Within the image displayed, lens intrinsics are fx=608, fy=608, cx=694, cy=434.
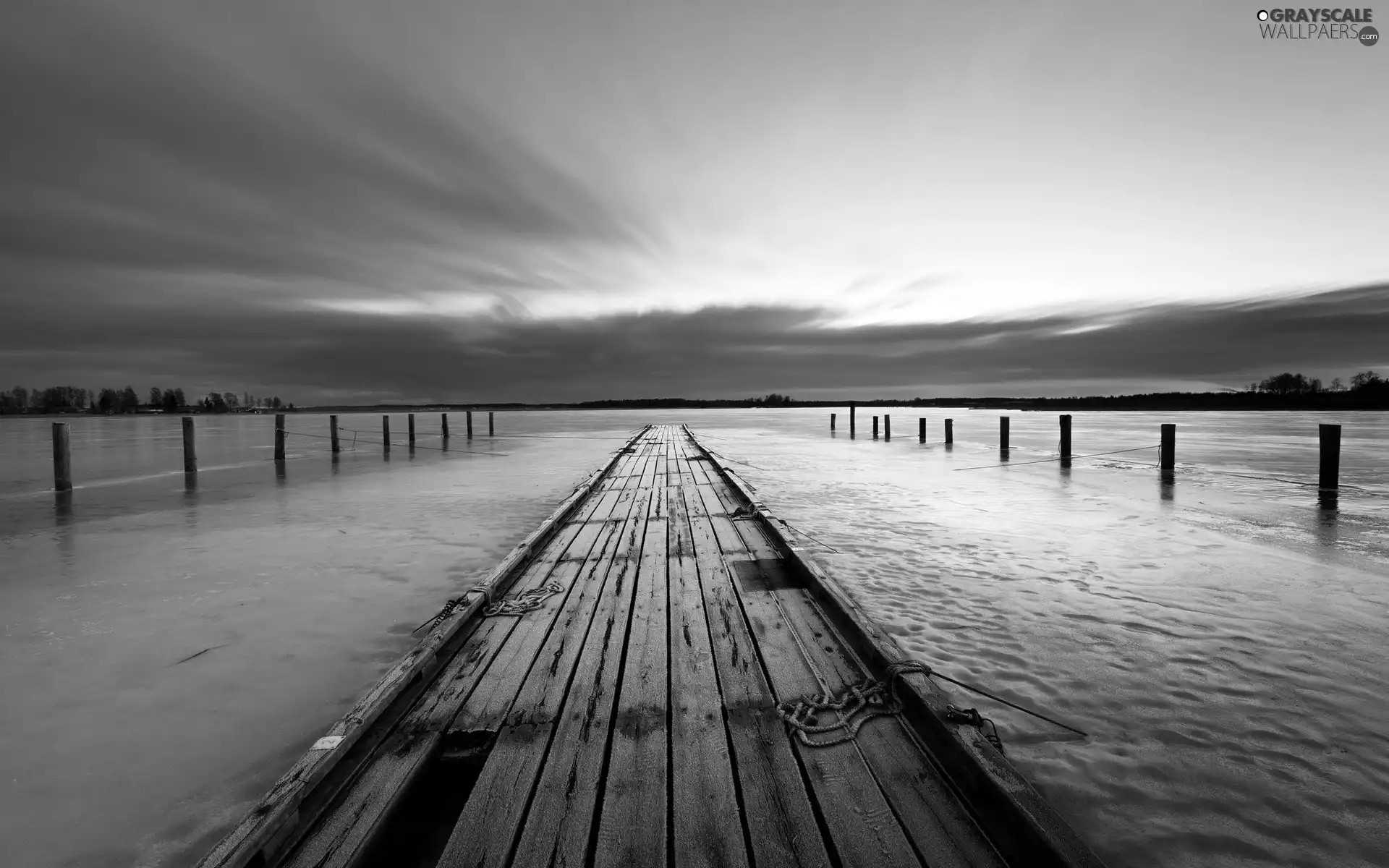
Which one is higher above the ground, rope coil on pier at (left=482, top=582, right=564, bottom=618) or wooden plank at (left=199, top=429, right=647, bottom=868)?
wooden plank at (left=199, top=429, right=647, bottom=868)

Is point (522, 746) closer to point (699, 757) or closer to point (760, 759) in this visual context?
point (699, 757)

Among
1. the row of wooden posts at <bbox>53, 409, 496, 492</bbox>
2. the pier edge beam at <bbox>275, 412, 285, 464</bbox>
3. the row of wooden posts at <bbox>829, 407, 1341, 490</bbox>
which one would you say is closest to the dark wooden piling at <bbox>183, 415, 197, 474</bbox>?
the row of wooden posts at <bbox>53, 409, 496, 492</bbox>

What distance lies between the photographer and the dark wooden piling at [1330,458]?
1105cm

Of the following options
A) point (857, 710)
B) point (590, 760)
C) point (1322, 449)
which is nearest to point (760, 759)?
point (857, 710)

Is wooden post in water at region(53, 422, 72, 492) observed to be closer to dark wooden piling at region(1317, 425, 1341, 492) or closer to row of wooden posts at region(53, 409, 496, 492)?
row of wooden posts at region(53, 409, 496, 492)

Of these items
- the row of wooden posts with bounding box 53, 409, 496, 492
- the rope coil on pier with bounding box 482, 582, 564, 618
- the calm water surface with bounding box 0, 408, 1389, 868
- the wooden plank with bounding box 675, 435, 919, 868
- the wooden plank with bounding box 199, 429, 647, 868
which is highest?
the row of wooden posts with bounding box 53, 409, 496, 492

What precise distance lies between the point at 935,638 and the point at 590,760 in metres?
2.98

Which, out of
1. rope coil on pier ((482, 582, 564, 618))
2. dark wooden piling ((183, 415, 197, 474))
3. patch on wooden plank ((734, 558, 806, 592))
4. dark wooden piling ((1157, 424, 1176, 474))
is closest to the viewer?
rope coil on pier ((482, 582, 564, 618))

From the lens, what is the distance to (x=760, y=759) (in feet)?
8.62

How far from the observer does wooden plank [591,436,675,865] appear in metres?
2.15

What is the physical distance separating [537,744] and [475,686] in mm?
769

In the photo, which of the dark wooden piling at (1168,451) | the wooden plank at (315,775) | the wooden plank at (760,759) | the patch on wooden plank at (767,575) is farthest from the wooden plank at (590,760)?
the dark wooden piling at (1168,451)

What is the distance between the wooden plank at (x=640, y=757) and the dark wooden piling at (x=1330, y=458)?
44.3ft

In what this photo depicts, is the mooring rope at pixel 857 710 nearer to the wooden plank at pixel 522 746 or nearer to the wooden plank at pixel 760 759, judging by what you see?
the wooden plank at pixel 760 759
